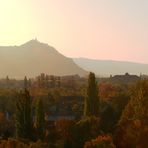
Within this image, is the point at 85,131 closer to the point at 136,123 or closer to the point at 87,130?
the point at 87,130

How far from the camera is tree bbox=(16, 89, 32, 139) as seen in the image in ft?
171

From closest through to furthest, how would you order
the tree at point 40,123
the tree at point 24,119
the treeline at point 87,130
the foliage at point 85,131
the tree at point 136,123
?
the treeline at point 87,130, the tree at point 136,123, the foliage at point 85,131, the tree at point 24,119, the tree at point 40,123

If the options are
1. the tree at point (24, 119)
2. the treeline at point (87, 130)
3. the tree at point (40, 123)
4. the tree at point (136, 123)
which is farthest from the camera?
the tree at point (40, 123)

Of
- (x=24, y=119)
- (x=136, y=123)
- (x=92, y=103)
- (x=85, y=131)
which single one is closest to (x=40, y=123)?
(x=24, y=119)

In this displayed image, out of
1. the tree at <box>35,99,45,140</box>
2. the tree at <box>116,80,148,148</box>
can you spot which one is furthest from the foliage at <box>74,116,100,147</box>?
the tree at <box>35,99,45,140</box>

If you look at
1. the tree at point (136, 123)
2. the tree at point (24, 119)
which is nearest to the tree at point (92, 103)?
the tree at point (136, 123)

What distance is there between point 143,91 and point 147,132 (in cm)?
938

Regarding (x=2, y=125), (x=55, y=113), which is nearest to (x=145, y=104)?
(x=2, y=125)

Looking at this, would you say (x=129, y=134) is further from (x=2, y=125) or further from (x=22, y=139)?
(x=2, y=125)

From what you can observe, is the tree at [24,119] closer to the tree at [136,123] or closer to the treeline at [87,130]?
the treeline at [87,130]

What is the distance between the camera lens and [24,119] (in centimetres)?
5225

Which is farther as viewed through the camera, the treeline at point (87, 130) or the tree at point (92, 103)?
the tree at point (92, 103)

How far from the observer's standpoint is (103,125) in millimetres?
59375

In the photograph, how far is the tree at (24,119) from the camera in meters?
52.0
